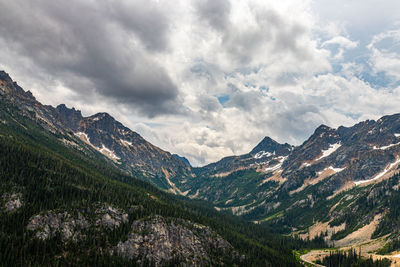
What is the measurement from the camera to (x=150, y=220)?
153m

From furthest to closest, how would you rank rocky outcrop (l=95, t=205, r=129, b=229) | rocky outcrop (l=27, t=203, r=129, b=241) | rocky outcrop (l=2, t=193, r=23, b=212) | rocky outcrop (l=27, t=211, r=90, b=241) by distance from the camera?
rocky outcrop (l=95, t=205, r=129, b=229), rocky outcrop (l=2, t=193, r=23, b=212), rocky outcrop (l=27, t=203, r=129, b=241), rocky outcrop (l=27, t=211, r=90, b=241)

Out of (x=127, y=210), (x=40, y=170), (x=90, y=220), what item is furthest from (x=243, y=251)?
(x=40, y=170)

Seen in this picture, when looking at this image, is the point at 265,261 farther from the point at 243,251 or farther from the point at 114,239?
the point at 114,239

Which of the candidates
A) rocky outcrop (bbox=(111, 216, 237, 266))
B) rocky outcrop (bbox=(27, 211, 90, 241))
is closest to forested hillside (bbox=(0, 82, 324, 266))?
rocky outcrop (bbox=(111, 216, 237, 266))

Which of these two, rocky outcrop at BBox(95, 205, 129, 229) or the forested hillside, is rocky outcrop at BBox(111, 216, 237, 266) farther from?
rocky outcrop at BBox(95, 205, 129, 229)

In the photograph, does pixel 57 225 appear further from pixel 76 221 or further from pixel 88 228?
pixel 88 228

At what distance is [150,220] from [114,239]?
26.0 metres

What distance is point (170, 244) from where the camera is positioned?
147 metres

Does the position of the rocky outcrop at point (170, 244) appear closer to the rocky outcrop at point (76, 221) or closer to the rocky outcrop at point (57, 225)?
the rocky outcrop at point (76, 221)

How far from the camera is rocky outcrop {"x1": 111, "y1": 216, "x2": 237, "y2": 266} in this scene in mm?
133275

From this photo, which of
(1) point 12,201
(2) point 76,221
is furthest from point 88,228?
(1) point 12,201

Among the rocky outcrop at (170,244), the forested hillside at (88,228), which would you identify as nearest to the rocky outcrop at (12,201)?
the forested hillside at (88,228)

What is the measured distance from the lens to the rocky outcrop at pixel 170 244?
133275 mm

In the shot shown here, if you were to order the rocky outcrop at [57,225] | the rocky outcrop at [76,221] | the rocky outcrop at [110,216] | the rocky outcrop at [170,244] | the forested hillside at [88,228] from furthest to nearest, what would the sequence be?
the rocky outcrop at [110,216] < the rocky outcrop at [170,244] < the rocky outcrop at [76,221] < the rocky outcrop at [57,225] < the forested hillside at [88,228]
